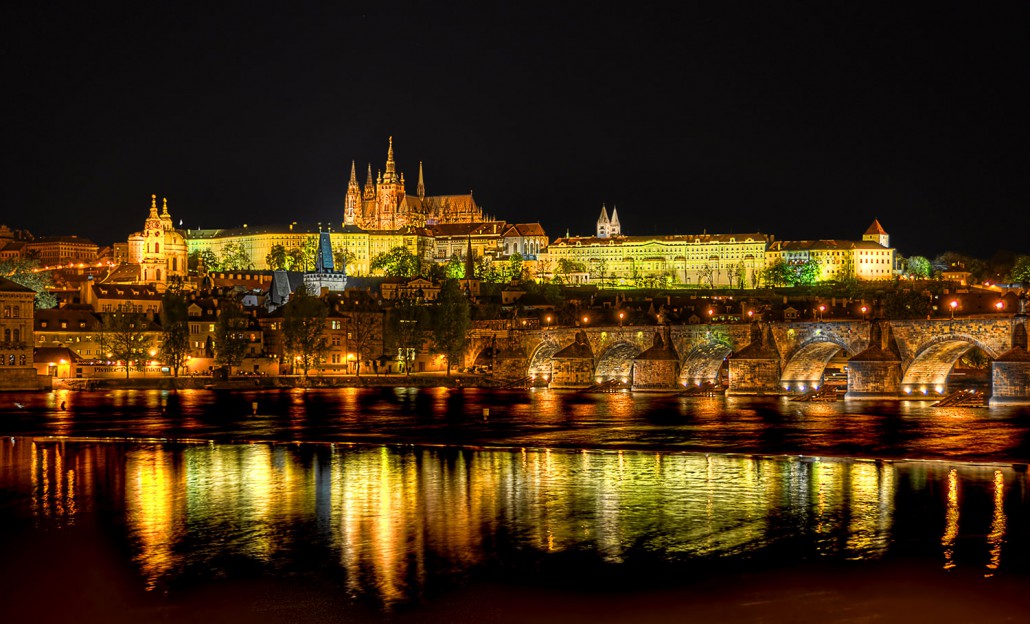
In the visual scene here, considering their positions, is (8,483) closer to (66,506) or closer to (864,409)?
(66,506)

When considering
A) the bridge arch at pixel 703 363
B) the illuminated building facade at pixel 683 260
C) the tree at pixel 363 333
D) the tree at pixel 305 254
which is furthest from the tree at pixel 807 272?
the bridge arch at pixel 703 363

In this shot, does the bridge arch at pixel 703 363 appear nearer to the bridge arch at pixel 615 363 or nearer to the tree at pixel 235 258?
the bridge arch at pixel 615 363

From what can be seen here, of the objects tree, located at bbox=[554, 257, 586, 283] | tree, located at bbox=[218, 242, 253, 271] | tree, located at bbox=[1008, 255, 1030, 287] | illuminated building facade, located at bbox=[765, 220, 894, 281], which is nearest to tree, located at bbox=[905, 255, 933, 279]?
illuminated building facade, located at bbox=[765, 220, 894, 281]

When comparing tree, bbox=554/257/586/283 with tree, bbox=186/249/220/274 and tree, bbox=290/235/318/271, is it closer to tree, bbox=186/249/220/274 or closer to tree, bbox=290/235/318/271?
tree, bbox=290/235/318/271

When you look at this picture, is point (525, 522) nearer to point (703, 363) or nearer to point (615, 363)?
point (703, 363)

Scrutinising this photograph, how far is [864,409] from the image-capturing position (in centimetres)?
4756

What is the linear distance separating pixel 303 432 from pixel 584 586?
25.7m

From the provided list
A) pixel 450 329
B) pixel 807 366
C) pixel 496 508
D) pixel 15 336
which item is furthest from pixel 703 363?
pixel 496 508

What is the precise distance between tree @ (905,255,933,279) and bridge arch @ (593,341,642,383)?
11577 centimetres

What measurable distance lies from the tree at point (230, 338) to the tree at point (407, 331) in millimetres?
10428

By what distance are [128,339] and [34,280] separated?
56434 millimetres

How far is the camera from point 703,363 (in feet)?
225

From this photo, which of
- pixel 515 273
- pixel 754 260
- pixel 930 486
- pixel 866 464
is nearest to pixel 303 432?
pixel 866 464

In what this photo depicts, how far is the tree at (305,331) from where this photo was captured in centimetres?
8088
